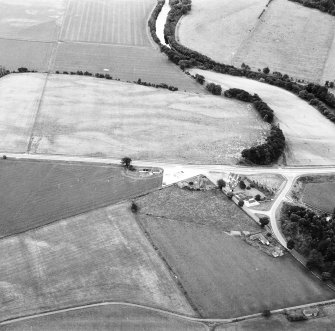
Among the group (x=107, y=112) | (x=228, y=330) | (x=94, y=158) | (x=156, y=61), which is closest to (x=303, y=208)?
(x=228, y=330)

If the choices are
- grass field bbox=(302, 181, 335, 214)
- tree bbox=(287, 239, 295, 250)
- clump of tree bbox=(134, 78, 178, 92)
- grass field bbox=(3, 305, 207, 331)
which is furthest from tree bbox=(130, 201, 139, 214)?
clump of tree bbox=(134, 78, 178, 92)

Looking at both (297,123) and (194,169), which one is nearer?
(194,169)

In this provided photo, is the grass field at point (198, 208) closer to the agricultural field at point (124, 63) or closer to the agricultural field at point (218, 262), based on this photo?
the agricultural field at point (218, 262)

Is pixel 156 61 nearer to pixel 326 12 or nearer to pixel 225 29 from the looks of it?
pixel 225 29

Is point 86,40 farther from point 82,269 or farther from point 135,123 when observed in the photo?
point 82,269

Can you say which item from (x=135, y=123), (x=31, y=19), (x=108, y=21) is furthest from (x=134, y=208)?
(x=31, y=19)

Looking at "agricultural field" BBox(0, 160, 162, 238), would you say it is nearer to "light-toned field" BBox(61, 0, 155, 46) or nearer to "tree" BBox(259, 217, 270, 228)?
"tree" BBox(259, 217, 270, 228)
